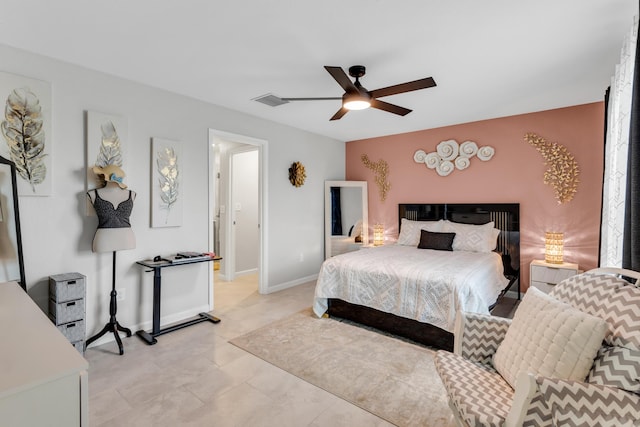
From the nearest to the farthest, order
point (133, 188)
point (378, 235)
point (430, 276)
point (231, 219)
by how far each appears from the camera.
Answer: point (430, 276)
point (133, 188)
point (231, 219)
point (378, 235)

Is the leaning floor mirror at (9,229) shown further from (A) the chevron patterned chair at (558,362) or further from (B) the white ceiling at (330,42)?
(A) the chevron patterned chair at (558,362)

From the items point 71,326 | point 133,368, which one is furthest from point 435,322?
point 71,326

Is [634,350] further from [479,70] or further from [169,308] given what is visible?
[169,308]

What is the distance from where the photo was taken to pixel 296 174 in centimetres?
476

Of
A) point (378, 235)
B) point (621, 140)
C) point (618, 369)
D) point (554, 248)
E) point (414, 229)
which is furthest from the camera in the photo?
point (378, 235)

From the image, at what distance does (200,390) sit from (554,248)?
3984 millimetres

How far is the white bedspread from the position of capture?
106 inches

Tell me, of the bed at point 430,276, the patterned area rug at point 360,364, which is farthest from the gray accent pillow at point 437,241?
the patterned area rug at point 360,364

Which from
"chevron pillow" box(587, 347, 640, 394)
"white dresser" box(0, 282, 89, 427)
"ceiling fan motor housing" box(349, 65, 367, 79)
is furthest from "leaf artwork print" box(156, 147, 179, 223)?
"chevron pillow" box(587, 347, 640, 394)

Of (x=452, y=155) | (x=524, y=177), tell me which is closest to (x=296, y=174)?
(x=452, y=155)

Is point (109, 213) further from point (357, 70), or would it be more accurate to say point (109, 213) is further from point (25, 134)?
point (357, 70)

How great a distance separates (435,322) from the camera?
107 inches

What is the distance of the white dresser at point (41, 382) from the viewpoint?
0.84m

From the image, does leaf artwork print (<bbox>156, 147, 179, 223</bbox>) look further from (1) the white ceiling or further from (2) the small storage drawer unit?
(2) the small storage drawer unit
